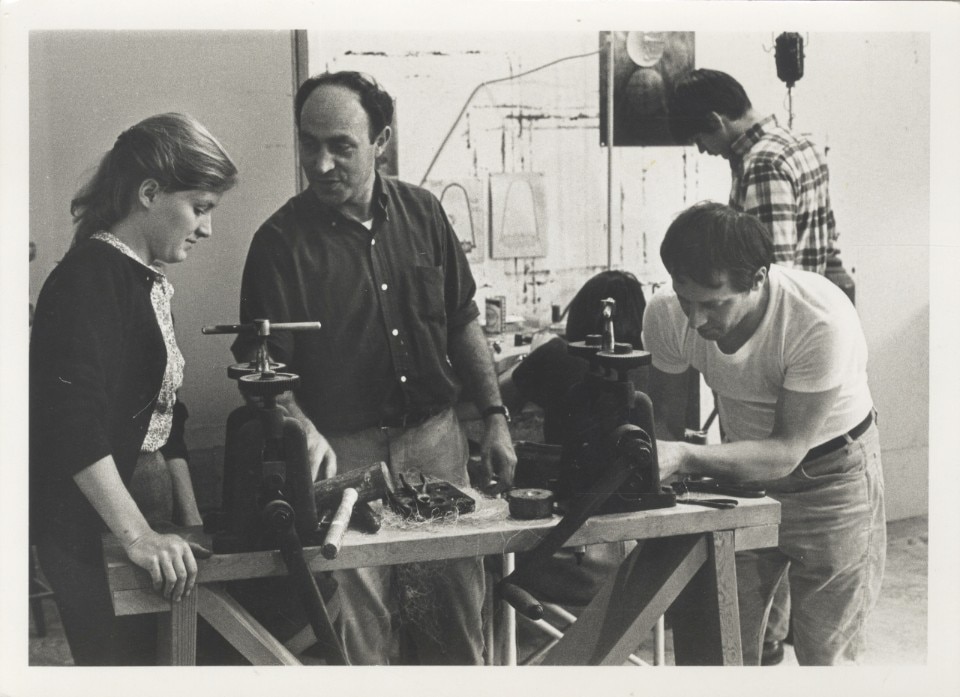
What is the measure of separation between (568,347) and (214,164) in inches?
30.1

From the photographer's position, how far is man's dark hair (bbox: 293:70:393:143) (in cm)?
170

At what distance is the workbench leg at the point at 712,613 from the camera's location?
5.37 feet

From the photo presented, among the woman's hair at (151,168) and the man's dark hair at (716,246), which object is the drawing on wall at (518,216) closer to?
the man's dark hair at (716,246)

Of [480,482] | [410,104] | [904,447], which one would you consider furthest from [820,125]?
[480,482]

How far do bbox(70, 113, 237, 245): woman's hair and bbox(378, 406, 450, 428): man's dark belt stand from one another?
0.54 meters

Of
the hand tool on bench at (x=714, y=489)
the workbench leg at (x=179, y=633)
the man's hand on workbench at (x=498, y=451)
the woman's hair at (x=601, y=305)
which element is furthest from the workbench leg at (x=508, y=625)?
the workbench leg at (x=179, y=633)

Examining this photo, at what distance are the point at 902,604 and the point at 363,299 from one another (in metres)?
1.22

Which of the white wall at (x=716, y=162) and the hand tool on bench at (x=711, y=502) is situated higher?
the white wall at (x=716, y=162)

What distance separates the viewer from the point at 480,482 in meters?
1.80

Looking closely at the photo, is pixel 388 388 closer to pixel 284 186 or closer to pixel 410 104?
pixel 284 186

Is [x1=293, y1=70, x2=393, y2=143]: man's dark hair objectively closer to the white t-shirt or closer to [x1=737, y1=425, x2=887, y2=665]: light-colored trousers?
the white t-shirt

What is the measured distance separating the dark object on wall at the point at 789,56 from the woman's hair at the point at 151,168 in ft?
3.53

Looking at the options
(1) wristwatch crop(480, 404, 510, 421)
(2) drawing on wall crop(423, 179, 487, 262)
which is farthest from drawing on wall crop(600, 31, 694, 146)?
(1) wristwatch crop(480, 404, 510, 421)

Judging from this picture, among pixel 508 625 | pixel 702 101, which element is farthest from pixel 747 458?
pixel 702 101
